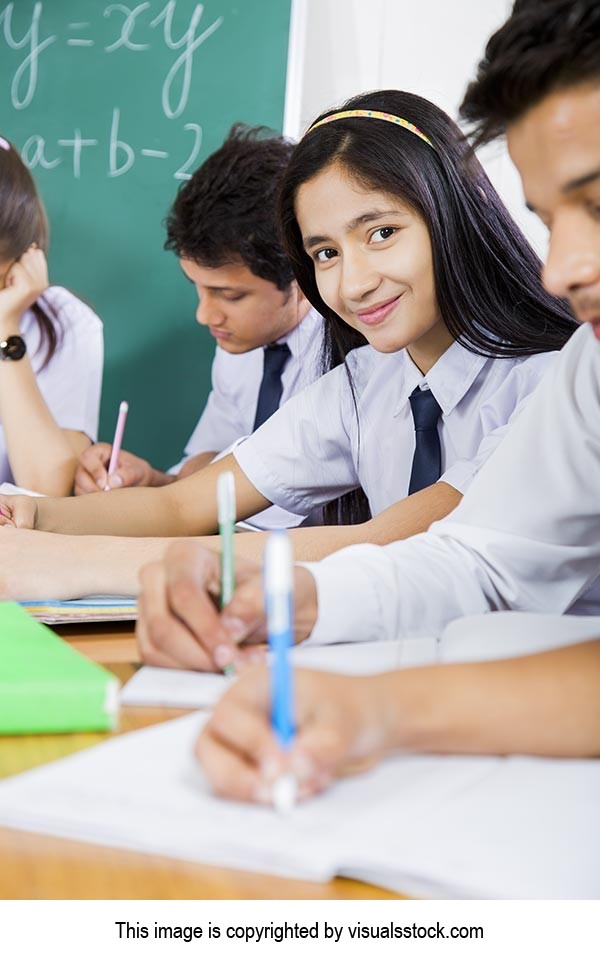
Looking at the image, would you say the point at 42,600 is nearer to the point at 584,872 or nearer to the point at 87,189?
the point at 584,872

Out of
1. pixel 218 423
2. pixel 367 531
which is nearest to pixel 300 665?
pixel 367 531

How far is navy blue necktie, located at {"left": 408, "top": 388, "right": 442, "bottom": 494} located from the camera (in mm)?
1514

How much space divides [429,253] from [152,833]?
43.5 inches

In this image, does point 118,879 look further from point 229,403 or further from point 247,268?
point 229,403

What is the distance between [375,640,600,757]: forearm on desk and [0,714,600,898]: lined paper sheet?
12mm

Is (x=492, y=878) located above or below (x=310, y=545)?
below

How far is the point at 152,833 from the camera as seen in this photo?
21.5 inches

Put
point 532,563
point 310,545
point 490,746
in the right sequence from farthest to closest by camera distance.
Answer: point 310,545 → point 532,563 → point 490,746

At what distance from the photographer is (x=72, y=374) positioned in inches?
101

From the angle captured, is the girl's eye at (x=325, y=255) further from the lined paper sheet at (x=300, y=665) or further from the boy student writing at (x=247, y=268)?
the lined paper sheet at (x=300, y=665)

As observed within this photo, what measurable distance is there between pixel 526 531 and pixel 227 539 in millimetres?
341

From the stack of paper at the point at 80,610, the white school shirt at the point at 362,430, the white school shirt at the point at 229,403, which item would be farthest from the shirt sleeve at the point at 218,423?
the stack of paper at the point at 80,610

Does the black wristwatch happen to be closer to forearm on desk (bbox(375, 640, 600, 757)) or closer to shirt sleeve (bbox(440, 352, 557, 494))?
shirt sleeve (bbox(440, 352, 557, 494))
